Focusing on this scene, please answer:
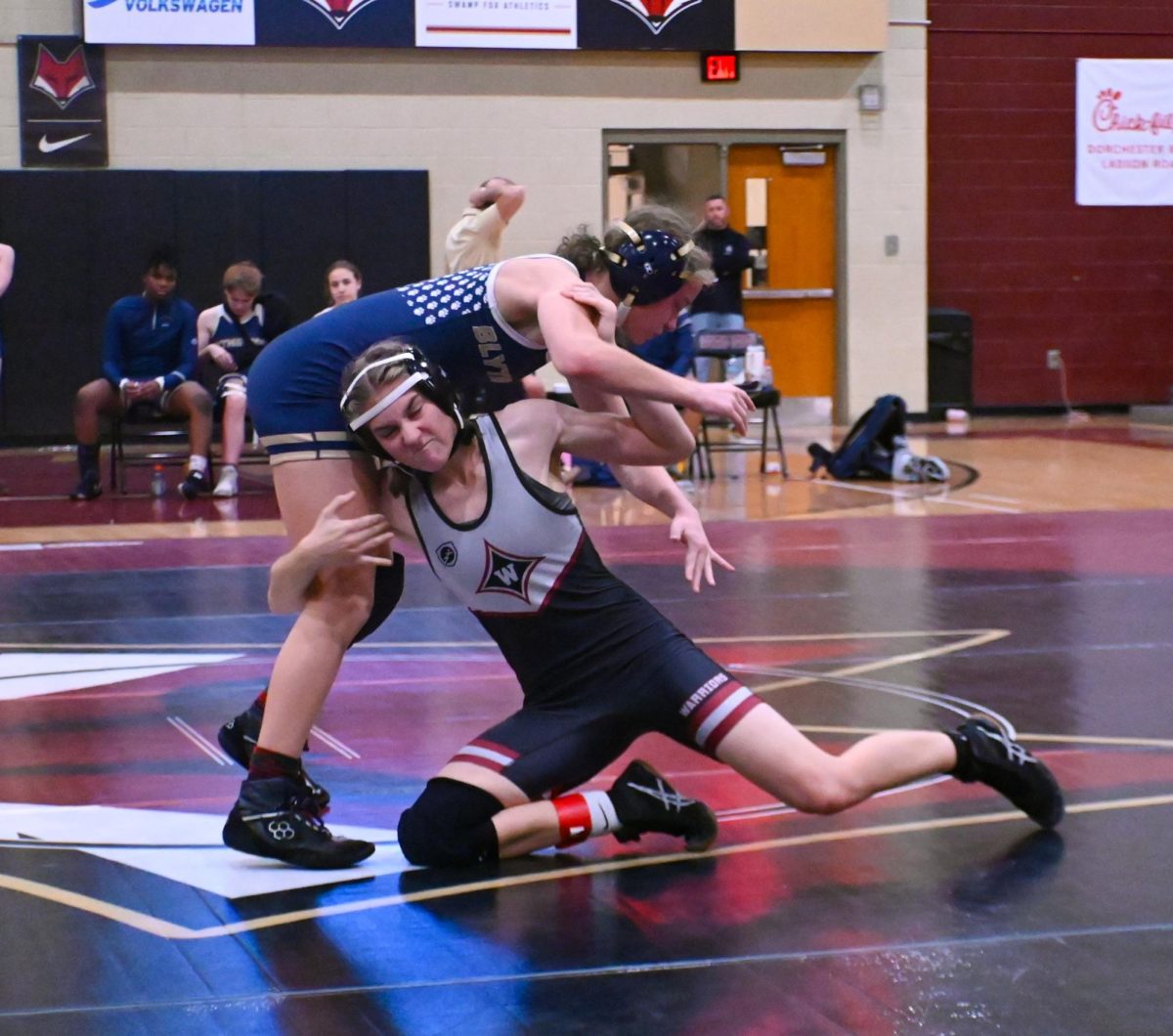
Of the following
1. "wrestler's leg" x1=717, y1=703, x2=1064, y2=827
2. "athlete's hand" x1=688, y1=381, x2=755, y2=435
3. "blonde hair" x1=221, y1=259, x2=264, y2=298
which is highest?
"blonde hair" x1=221, y1=259, x2=264, y2=298

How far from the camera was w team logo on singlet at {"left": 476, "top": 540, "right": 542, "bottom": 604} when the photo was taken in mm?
3107

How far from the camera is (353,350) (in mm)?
3221

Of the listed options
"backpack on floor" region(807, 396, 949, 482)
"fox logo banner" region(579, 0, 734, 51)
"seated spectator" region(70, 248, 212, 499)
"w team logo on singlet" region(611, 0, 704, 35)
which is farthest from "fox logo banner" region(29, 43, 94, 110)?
"backpack on floor" region(807, 396, 949, 482)

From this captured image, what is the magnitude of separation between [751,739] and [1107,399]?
41.7 ft

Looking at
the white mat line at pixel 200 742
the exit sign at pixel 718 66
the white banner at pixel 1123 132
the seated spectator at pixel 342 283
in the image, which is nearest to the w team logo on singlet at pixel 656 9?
the exit sign at pixel 718 66

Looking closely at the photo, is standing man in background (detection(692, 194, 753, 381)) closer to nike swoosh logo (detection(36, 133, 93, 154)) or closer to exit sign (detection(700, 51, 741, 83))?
exit sign (detection(700, 51, 741, 83))

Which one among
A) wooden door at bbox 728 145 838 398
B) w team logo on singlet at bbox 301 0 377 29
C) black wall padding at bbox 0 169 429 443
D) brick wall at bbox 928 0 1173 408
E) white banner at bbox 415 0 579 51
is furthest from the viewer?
brick wall at bbox 928 0 1173 408

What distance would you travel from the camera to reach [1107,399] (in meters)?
15.0

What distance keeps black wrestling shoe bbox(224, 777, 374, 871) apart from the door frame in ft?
35.1

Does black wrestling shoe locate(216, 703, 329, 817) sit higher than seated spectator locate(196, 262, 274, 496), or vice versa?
seated spectator locate(196, 262, 274, 496)

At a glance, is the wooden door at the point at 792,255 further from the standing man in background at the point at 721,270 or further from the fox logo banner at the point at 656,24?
the standing man in background at the point at 721,270

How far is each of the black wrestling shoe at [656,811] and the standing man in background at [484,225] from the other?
3.72 meters

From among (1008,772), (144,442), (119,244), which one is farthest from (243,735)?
(119,244)

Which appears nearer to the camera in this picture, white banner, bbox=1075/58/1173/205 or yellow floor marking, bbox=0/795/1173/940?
yellow floor marking, bbox=0/795/1173/940
